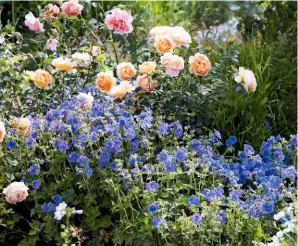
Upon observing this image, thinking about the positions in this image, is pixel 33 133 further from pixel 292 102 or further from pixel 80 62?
pixel 292 102

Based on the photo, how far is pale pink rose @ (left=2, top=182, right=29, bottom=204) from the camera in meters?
3.12

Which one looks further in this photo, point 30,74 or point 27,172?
point 30,74

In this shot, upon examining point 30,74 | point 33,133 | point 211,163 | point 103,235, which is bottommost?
point 103,235

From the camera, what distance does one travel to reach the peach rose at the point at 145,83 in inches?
147

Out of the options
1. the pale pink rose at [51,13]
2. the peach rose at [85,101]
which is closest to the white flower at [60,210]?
the peach rose at [85,101]

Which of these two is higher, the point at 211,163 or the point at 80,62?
the point at 80,62

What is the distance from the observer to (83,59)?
154 inches

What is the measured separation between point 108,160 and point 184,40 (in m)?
0.94

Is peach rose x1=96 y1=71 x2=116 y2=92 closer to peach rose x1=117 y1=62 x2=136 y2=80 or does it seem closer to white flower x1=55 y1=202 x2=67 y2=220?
peach rose x1=117 y1=62 x2=136 y2=80

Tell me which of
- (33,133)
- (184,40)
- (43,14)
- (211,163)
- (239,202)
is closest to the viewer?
(239,202)

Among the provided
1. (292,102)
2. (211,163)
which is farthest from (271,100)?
(211,163)

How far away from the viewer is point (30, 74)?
381 cm

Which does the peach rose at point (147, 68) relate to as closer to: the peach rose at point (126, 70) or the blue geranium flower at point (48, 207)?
the peach rose at point (126, 70)

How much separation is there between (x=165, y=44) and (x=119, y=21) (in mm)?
348
